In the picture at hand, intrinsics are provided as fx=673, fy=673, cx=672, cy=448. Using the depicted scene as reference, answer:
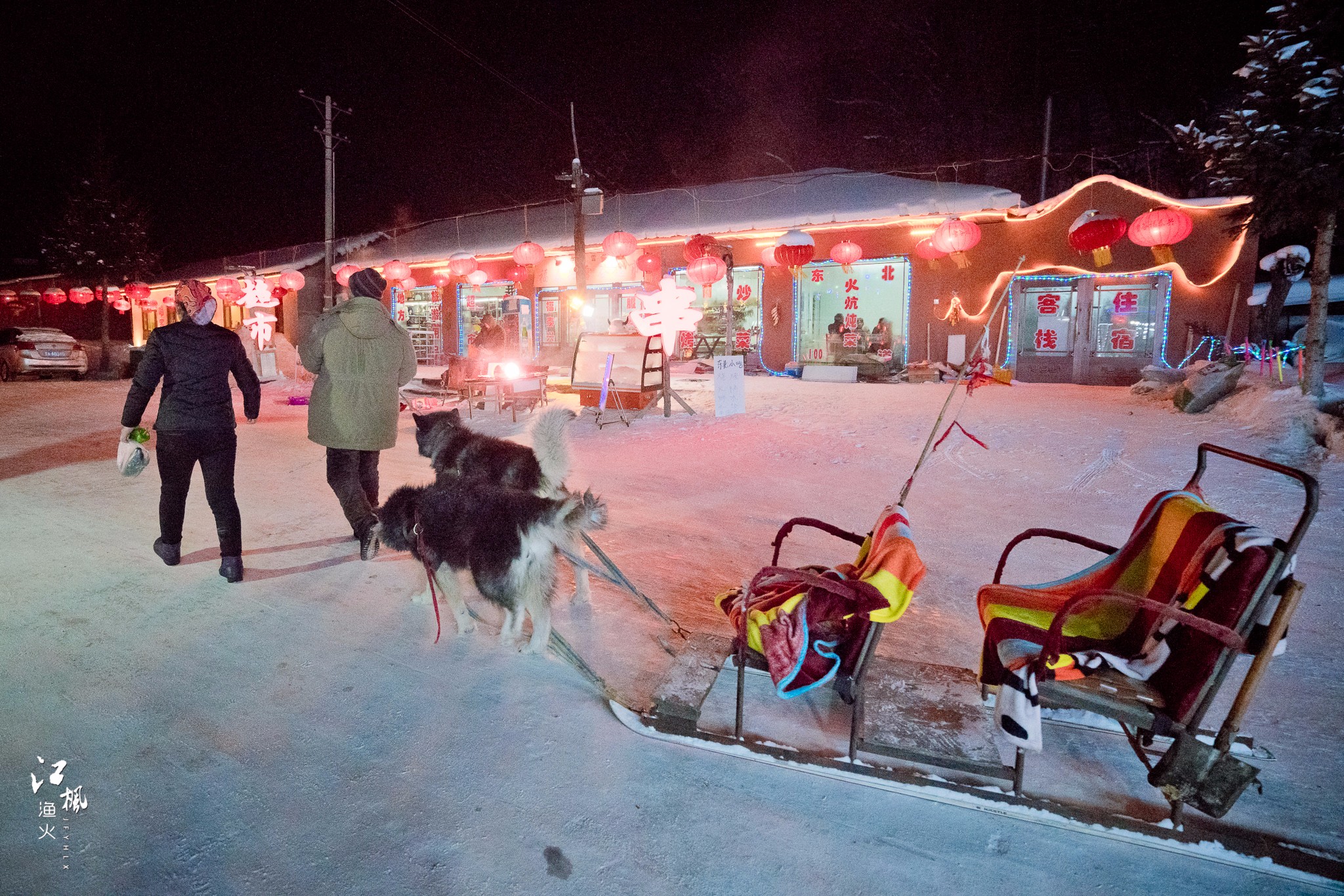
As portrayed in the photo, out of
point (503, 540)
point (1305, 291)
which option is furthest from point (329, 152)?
point (1305, 291)

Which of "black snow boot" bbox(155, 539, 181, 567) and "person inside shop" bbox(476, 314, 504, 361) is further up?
"person inside shop" bbox(476, 314, 504, 361)

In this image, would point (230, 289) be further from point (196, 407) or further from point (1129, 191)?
point (1129, 191)

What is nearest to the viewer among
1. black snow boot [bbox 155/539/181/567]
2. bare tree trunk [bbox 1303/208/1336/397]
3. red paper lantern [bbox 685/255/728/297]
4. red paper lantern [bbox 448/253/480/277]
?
black snow boot [bbox 155/539/181/567]

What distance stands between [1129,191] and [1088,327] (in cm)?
270

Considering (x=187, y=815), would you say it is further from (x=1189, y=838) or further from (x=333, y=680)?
(x=1189, y=838)

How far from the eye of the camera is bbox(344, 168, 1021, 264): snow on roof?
49.5 feet

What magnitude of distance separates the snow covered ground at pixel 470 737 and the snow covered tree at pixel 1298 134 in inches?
162

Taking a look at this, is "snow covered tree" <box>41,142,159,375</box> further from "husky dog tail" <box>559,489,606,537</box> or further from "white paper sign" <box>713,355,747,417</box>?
"husky dog tail" <box>559,489,606,537</box>

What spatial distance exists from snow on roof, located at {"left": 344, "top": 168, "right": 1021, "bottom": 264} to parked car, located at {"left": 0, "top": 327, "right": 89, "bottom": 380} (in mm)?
8809

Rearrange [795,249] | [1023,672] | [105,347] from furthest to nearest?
[105,347] → [795,249] → [1023,672]

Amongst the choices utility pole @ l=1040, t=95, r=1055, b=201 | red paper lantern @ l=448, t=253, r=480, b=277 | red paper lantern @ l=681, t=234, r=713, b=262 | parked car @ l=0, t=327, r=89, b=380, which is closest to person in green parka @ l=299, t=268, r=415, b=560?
red paper lantern @ l=681, t=234, r=713, b=262

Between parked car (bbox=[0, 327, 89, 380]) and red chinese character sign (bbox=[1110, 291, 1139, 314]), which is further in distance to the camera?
parked car (bbox=[0, 327, 89, 380])

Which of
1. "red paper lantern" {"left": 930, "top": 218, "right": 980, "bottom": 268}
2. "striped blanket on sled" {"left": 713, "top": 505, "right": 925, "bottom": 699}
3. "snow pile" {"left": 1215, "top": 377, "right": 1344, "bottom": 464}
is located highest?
"red paper lantern" {"left": 930, "top": 218, "right": 980, "bottom": 268}

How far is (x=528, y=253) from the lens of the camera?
620 inches
